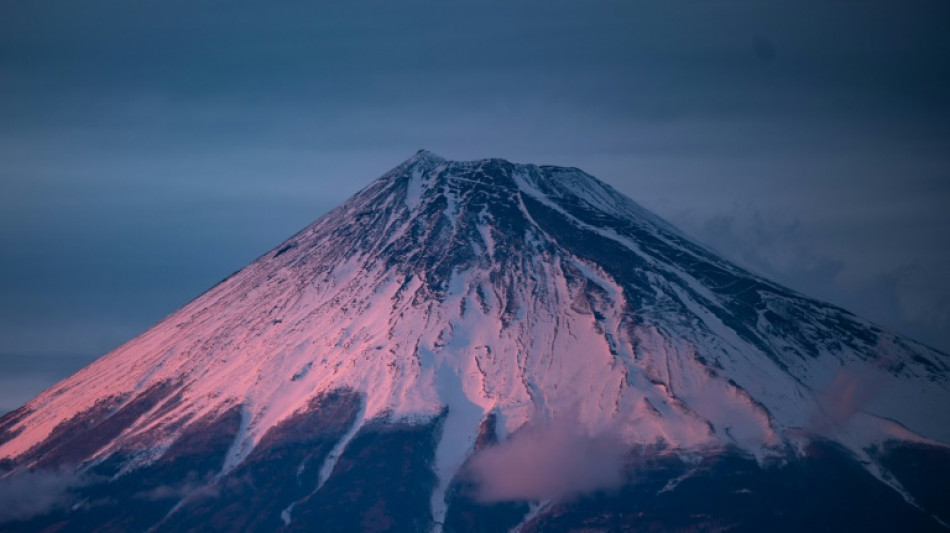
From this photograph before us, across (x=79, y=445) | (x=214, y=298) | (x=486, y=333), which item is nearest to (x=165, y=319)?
(x=214, y=298)

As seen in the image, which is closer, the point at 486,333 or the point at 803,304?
the point at 486,333

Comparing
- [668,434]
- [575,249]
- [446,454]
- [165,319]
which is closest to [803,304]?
[575,249]

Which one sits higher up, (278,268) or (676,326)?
(278,268)

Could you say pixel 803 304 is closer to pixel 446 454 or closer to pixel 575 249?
pixel 575 249

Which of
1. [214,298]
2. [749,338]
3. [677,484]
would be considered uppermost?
[214,298]

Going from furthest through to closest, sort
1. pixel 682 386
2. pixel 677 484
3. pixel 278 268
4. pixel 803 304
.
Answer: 1. pixel 278 268
2. pixel 803 304
3. pixel 682 386
4. pixel 677 484

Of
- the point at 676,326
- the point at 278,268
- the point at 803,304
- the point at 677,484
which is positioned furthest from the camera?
the point at 278,268
